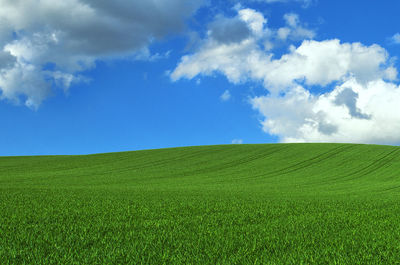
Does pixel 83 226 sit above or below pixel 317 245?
above

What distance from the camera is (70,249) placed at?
19.5ft

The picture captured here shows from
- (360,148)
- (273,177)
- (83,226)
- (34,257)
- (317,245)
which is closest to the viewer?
(34,257)

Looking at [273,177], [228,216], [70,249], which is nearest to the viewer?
[70,249]

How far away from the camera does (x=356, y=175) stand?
3794 centimetres

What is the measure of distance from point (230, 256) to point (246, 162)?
42290 millimetres

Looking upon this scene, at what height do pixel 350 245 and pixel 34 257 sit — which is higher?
pixel 34 257

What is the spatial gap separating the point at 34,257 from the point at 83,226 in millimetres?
2483

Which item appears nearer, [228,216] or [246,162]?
[228,216]

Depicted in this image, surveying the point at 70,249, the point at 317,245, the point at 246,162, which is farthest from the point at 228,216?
the point at 246,162

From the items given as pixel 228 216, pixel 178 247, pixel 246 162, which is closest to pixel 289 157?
pixel 246 162

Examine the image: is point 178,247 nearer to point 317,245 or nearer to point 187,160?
point 317,245

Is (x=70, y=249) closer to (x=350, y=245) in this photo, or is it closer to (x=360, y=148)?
(x=350, y=245)

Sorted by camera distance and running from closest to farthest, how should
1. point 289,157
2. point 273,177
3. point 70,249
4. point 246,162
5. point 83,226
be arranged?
1. point 70,249
2. point 83,226
3. point 273,177
4. point 246,162
5. point 289,157

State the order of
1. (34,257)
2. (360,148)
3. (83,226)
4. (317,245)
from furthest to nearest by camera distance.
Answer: (360,148)
(83,226)
(317,245)
(34,257)
